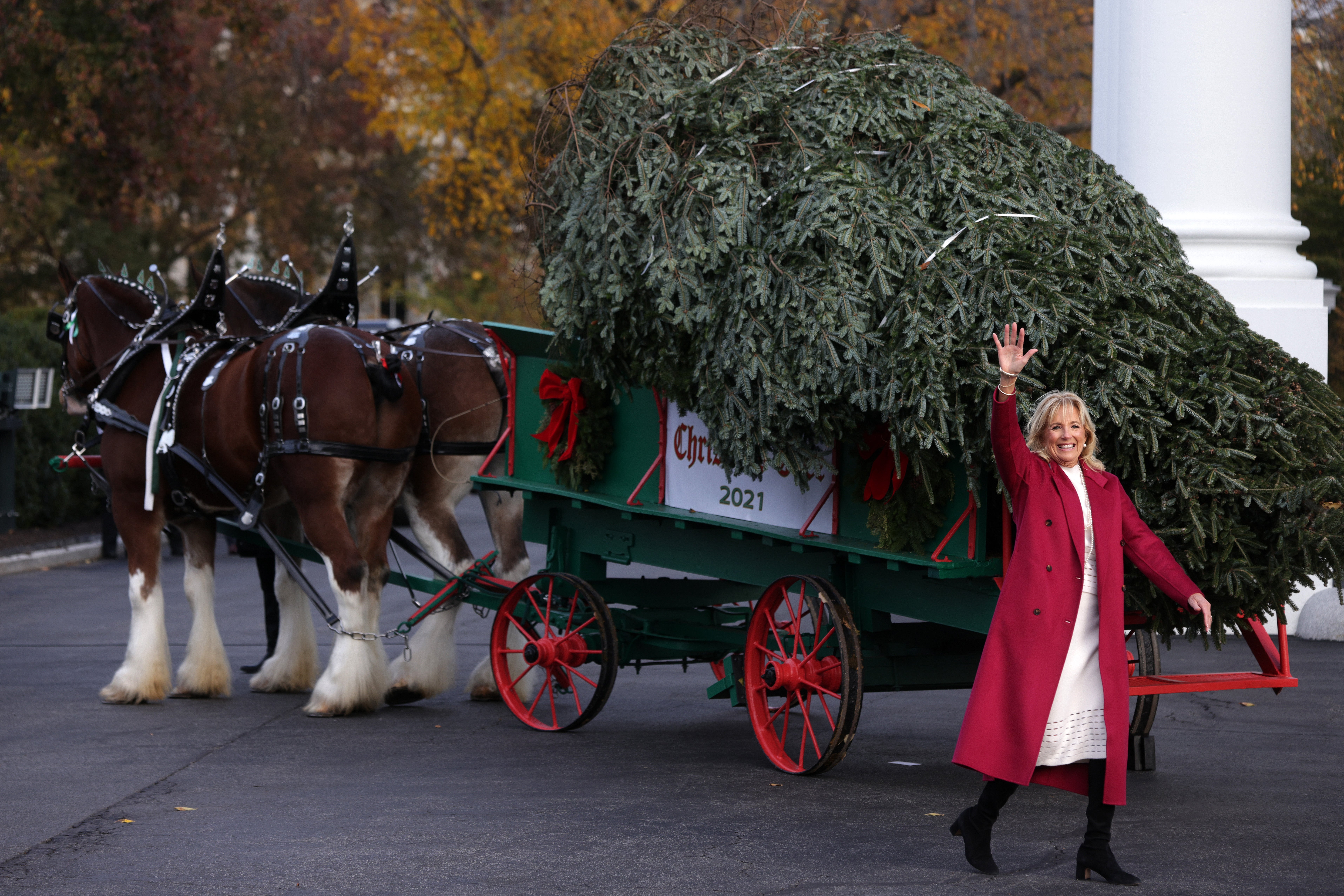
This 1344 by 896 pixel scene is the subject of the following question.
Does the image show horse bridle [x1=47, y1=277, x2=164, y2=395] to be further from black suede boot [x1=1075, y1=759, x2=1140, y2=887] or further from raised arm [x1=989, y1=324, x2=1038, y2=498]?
black suede boot [x1=1075, y1=759, x2=1140, y2=887]

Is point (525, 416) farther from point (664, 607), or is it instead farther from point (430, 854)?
point (430, 854)

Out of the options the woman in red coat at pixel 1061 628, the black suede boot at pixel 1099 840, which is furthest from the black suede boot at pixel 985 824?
the black suede boot at pixel 1099 840

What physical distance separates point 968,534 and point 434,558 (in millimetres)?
3887

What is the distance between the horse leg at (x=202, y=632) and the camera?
28.6 ft

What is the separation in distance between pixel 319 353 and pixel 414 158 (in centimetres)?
3298

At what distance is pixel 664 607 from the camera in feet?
26.6

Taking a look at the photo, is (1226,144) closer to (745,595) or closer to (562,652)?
(745,595)

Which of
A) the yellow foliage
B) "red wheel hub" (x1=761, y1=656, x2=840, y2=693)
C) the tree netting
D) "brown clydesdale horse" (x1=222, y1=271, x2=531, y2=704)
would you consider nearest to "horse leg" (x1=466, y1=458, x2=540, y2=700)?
"brown clydesdale horse" (x1=222, y1=271, x2=531, y2=704)

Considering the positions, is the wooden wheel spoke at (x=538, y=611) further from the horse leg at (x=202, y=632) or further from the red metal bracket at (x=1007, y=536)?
the red metal bracket at (x=1007, y=536)

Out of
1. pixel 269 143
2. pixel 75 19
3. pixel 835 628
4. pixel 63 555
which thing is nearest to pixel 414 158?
pixel 269 143

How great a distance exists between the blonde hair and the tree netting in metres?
0.28

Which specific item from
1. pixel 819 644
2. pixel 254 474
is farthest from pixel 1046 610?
pixel 254 474

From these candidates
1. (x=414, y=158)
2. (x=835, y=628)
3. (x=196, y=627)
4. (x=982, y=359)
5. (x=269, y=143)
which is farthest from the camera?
(x=414, y=158)

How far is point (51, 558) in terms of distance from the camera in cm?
1576
